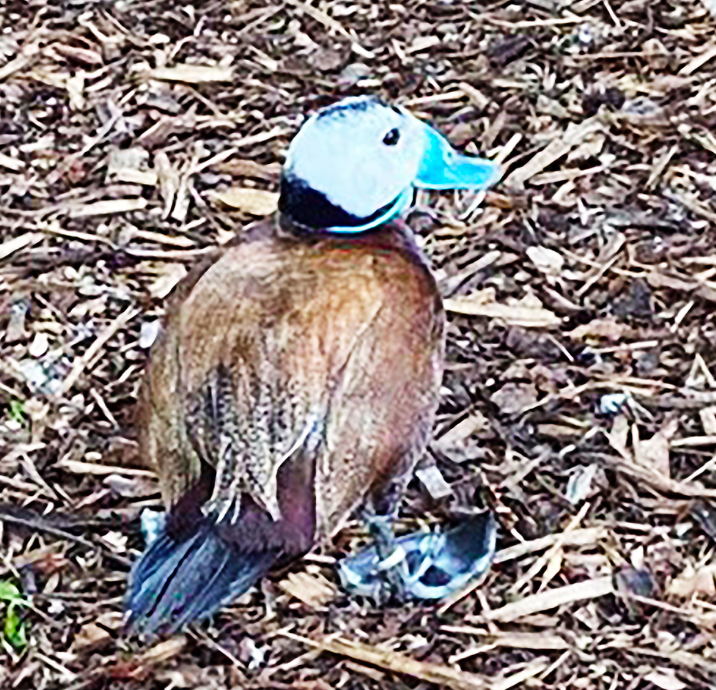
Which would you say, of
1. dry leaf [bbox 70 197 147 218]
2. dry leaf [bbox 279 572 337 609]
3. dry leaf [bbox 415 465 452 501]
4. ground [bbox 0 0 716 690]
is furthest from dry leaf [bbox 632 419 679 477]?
dry leaf [bbox 70 197 147 218]

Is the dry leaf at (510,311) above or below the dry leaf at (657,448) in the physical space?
above

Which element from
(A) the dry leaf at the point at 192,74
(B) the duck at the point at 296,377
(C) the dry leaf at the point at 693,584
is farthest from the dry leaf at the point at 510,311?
(A) the dry leaf at the point at 192,74

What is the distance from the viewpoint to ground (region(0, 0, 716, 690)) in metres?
2.96

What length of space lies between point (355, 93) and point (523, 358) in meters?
0.92

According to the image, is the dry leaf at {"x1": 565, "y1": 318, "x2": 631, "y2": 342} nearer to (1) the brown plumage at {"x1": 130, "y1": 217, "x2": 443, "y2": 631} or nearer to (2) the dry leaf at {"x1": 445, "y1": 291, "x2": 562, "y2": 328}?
(2) the dry leaf at {"x1": 445, "y1": 291, "x2": 562, "y2": 328}

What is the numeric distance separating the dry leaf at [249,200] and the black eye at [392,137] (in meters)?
1.01

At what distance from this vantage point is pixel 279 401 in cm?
262

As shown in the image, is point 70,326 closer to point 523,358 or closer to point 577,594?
point 523,358

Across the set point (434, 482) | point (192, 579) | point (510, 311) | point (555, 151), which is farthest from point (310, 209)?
point (555, 151)

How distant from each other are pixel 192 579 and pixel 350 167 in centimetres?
59

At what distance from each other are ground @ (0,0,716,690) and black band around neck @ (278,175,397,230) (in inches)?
22.5

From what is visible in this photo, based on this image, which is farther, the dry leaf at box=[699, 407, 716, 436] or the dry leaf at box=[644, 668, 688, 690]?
the dry leaf at box=[699, 407, 716, 436]

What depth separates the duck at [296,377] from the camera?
2.59 meters

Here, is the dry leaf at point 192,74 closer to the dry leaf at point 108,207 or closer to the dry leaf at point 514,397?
the dry leaf at point 108,207
